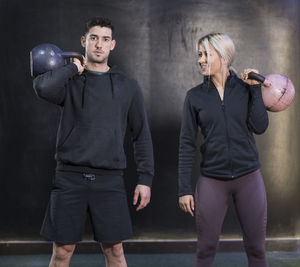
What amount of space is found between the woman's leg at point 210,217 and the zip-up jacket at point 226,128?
0.08m

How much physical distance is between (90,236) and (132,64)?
163cm

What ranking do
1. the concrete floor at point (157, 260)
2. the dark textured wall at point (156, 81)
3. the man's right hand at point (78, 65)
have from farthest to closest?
the dark textured wall at point (156, 81) < the concrete floor at point (157, 260) < the man's right hand at point (78, 65)

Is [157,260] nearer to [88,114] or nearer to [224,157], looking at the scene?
[224,157]

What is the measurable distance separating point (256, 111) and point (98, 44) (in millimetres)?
992

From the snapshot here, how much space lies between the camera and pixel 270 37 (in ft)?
13.3

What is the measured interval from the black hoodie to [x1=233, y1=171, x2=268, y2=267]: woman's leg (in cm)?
71

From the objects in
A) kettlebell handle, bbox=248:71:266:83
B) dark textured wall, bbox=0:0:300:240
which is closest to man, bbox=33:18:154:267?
kettlebell handle, bbox=248:71:266:83

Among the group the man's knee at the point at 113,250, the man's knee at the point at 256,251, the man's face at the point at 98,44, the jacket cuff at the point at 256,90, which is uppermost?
the man's face at the point at 98,44

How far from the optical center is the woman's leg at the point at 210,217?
8.00 feet

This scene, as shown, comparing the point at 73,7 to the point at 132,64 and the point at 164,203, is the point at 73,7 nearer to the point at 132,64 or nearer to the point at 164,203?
the point at 132,64

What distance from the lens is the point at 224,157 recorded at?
247 cm

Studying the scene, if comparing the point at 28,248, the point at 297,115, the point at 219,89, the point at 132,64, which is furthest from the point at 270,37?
the point at 28,248

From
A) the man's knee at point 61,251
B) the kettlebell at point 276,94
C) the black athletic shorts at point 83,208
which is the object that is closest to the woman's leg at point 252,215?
the kettlebell at point 276,94

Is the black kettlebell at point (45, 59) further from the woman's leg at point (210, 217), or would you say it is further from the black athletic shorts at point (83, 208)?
the woman's leg at point (210, 217)
